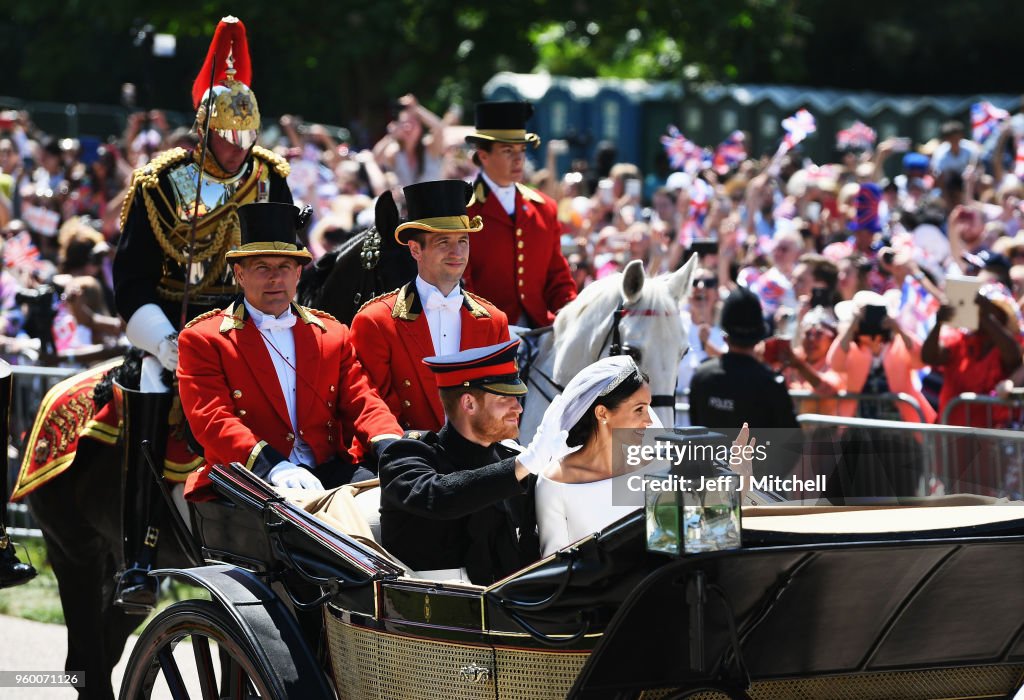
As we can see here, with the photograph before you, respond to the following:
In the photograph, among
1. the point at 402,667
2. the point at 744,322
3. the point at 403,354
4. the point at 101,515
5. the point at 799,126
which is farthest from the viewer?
the point at 799,126

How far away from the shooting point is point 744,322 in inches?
296

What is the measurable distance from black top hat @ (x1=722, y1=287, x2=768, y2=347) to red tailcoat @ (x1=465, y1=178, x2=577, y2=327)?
34.3 inches

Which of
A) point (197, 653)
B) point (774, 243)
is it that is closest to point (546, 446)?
point (197, 653)

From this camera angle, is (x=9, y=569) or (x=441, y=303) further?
(x=441, y=303)

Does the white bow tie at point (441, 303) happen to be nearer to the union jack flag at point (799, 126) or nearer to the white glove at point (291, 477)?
the white glove at point (291, 477)

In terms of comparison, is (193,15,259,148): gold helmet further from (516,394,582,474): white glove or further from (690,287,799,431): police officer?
(516,394,582,474): white glove

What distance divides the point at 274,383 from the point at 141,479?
3.28ft

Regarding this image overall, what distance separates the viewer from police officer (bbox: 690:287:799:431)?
727 cm

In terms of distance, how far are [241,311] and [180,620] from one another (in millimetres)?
1455

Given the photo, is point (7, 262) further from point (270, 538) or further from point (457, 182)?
point (270, 538)

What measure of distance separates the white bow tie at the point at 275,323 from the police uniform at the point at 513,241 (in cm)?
154

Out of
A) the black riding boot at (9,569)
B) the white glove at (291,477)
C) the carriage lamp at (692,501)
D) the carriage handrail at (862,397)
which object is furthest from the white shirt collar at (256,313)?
the carriage handrail at (862,397)

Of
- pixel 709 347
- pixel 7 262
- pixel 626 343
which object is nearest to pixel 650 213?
pixel 709 347

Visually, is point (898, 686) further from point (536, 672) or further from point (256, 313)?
point (256, 313)
